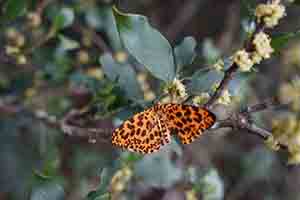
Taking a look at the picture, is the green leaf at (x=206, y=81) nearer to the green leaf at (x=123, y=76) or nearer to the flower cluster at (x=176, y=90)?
the flower cluster at (x=176, y=90)

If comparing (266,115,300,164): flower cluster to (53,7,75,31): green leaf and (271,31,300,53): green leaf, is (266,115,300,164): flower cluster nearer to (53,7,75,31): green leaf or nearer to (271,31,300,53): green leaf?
(271,31,300,53): green leaf

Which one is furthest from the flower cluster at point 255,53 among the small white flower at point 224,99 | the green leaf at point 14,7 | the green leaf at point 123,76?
the green leaf at point 14,7

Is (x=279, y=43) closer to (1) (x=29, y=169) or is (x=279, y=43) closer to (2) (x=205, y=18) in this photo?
(1) (x=29, y=169)

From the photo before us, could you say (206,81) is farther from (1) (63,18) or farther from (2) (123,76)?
(1) (63,18)

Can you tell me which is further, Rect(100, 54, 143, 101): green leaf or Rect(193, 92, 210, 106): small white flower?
Rect(100, 54, 143, 101): green leaf

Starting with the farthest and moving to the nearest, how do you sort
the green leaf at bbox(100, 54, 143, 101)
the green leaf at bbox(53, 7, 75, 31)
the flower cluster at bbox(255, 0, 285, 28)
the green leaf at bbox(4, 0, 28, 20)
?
the green leaf at bbox(53, 7, 75, 31) < the green leaf at bbox(4, 0, 28, 20) < the green leaf at bbox(100, 54, 143, 101) < the flower cluster at bbox(255, 0, 285, 28)

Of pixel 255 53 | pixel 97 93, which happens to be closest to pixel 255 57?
pixel 255 53

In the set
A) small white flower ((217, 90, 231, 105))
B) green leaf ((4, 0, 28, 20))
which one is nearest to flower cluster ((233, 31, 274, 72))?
small white flower ((217, 90, 231, 105))

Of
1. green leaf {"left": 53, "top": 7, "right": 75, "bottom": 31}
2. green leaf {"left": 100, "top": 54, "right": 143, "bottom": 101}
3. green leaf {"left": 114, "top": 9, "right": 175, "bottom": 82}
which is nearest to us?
green leaf {"left": 114, "top": 9, "right": 175, "bottom": 82}
